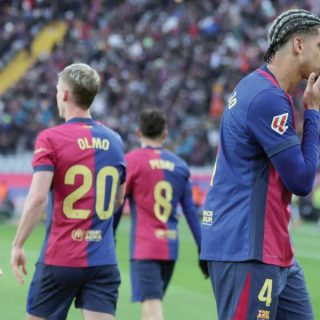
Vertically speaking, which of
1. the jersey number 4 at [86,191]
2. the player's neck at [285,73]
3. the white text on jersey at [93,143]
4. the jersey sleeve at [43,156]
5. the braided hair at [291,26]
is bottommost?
the jersey number 4 at [86,191]

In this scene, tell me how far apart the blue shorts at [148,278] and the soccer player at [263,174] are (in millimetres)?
3122

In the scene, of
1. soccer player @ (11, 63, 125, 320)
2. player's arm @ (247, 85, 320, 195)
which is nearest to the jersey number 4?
soccer player @ (11, 63, 125, 320)

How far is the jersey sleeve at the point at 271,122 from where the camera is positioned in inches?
157

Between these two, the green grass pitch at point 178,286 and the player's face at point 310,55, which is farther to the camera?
the green grass pitch at point 178,286

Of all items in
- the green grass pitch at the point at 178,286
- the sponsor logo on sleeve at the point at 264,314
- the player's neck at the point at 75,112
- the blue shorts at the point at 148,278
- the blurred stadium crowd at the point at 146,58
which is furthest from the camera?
the blurred stadium crowd at the point at 146,58

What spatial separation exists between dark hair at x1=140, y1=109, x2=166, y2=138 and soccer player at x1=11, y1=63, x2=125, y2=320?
81.4 inches

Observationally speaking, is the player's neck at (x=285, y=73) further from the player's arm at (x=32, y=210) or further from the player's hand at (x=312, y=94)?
the player's arm at (x=32, y=210)

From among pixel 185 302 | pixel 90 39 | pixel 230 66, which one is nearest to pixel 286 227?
pixel 185 302

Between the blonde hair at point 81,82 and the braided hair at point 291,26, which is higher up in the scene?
the braided hair at point 291,26

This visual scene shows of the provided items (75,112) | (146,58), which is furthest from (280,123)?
(146,58)

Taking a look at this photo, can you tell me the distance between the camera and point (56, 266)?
5160mm

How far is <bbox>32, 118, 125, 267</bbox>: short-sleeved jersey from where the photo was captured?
16.9 feet

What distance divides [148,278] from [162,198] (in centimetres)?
63

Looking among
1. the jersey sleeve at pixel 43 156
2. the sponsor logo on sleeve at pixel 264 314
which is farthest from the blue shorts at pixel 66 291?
the sponsor logo on sleeve at pixel 264 314
